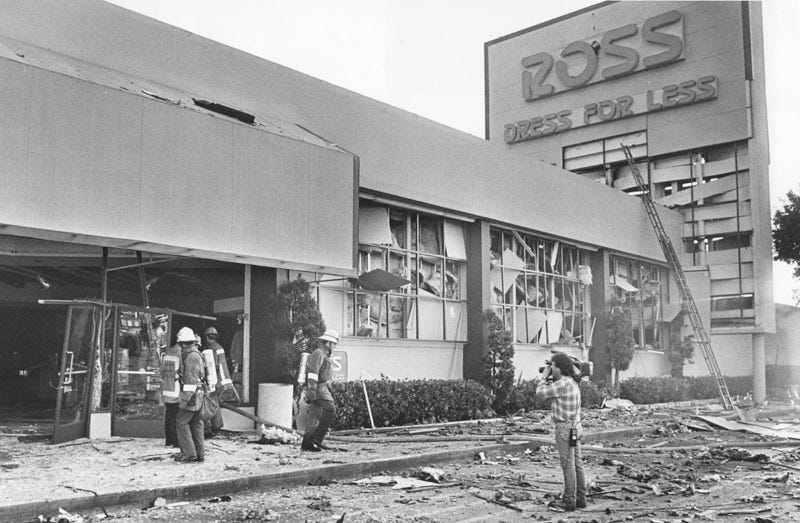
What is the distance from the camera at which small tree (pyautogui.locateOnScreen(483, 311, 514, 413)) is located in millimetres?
19875

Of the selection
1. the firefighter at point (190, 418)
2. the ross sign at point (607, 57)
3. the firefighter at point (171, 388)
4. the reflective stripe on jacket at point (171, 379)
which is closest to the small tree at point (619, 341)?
the ross sign at point (607, 57)

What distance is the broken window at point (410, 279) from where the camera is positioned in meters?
18.0

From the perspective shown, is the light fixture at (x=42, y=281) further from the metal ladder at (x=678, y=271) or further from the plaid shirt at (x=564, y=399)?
the metal ladder at (x=678, y=271)

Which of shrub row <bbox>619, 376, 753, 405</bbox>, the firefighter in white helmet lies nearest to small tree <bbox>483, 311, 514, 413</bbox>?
shrub row <bbox>619, 376, 753, 405</bbox>

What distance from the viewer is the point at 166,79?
14.6 m

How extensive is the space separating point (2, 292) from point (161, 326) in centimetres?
833

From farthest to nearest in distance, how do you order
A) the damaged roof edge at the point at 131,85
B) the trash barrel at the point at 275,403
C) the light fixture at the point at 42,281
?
1. the light fixture at the point at 42,281
2. the trash barrel at the point at 275,403
3. the damaged roof edge at the point at 131,85

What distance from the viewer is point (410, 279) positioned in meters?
19.3

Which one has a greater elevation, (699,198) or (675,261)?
(699,198)

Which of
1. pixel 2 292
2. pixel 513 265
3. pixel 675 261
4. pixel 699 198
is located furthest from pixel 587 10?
pixel 2 292

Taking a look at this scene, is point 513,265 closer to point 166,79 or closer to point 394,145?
point 394,145

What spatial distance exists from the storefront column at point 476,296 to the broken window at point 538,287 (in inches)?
37.4

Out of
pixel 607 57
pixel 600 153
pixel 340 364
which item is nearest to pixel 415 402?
pixel 340 364

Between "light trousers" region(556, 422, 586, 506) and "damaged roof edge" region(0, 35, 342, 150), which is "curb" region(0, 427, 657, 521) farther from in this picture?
"damaged roof edge" region(0, 35, 342, 150)
